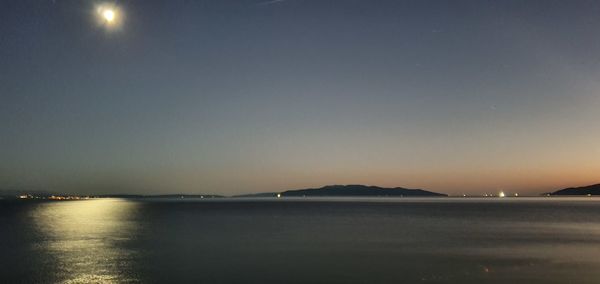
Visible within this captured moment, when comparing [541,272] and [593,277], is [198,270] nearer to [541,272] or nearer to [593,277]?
[541,272]

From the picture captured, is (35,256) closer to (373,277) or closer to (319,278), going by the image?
(319,278)

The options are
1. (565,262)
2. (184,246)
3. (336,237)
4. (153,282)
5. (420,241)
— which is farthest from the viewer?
(336,237)

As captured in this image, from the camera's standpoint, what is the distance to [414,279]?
2272 centimetres

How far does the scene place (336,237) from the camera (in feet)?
140

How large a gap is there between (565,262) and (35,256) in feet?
98.6

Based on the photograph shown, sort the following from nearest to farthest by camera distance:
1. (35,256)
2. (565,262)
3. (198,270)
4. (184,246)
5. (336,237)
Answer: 1. (198,270)
2. (565,262)
3. (35,256)
4. (184,246)
5. (336,237)

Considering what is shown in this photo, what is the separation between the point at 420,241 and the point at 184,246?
18.0 m

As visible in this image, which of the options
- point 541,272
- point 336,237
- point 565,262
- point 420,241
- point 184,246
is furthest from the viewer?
point 336,237

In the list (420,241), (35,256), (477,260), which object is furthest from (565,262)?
(35,256)

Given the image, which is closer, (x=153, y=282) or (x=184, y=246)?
(x=153, y=282)

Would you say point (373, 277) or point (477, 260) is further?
point (477, 260)

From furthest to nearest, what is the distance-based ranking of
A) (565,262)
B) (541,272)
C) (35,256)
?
(35,256) < (565,262) < (541,272)

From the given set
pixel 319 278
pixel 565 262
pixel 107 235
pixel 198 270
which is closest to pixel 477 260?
pixel 565 262

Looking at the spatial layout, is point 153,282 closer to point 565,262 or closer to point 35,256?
point 35,256
